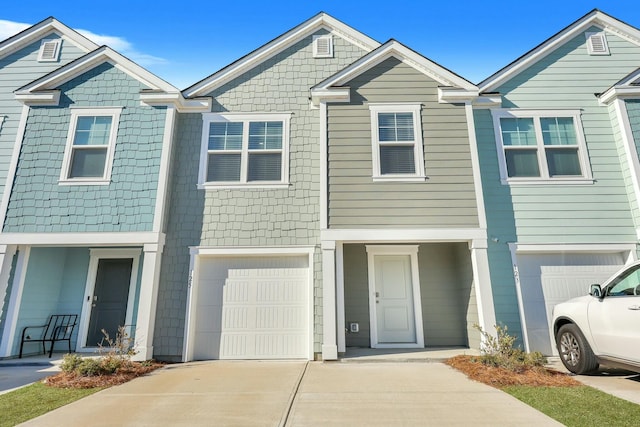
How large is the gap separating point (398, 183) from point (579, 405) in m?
4.92

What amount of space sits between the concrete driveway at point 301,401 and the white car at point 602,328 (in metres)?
1.82

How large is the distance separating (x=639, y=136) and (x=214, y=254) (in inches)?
400

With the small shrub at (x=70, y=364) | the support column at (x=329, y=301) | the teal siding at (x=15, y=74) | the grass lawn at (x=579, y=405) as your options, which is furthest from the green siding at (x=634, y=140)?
the teal siding at (x=15, y=74)

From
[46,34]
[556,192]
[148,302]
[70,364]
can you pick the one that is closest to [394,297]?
[556,192]

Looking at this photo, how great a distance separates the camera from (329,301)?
23.9 ft

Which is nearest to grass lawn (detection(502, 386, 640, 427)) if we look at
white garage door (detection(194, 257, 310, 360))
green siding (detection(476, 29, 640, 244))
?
green siding (detection(476, 29, 640, 244))

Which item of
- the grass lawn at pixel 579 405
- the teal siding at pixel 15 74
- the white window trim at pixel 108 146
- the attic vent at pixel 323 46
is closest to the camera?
the grass lawn at pixel 579 405

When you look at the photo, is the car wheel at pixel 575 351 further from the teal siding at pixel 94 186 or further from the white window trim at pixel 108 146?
the white window trim at pixel 108 146

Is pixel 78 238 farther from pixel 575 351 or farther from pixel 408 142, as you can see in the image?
pixel 575 351

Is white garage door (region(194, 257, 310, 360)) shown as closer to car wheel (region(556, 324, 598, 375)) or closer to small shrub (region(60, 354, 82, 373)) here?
small shrub (region(60, 354, 82, 373))

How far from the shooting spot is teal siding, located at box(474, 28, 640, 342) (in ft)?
25.5

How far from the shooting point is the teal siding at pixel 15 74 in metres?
8.76

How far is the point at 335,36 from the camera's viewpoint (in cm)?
972

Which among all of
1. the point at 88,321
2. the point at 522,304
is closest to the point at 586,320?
the point at 522,304
